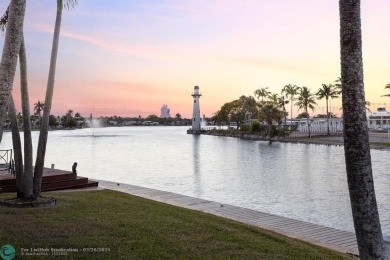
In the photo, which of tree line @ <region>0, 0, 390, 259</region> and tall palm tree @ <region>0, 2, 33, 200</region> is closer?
tree line @ <region>0, 0, 390, 259</region>

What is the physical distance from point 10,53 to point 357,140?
4.63 meters

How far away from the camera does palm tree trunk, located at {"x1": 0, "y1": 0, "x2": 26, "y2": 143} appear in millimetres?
5465

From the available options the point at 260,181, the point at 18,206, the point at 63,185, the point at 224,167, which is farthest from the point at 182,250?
the point at 224,167

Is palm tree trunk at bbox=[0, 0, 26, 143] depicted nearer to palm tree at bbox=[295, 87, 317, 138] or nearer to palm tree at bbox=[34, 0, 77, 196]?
palm tree at bbox=[34, 0, 77, 196]

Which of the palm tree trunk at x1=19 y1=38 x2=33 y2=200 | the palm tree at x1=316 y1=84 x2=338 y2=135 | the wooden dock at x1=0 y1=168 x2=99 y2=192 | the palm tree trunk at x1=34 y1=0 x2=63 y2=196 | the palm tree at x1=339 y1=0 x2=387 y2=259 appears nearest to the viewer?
the palm tree at x1=339 y1=0 x2=387 y2=259

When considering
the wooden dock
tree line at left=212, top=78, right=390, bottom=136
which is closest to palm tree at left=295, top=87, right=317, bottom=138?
tree line at left=212, top=78, right=390, bottom=136

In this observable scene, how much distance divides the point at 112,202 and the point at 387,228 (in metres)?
8.54

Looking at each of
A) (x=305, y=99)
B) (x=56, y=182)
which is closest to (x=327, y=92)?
(x=305, y=99)

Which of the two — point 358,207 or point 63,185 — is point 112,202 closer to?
point 63,185

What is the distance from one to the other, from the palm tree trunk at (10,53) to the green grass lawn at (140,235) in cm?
313

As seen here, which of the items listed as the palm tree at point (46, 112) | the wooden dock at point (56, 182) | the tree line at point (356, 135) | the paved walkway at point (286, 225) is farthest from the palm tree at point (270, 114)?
the tree line at point (356, 135)

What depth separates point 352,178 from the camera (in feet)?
16.5

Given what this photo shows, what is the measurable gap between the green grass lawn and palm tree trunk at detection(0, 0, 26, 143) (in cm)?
313

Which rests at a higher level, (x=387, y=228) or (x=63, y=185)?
(x=63, y=185)
